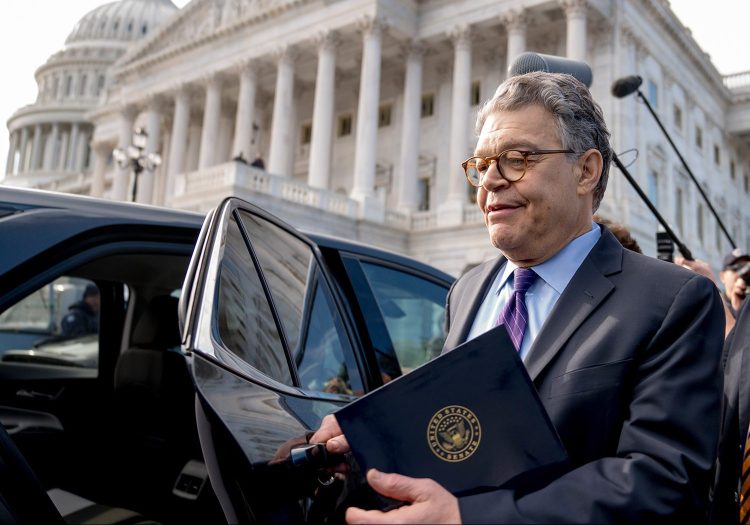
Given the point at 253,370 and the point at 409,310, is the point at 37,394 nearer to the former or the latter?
the point at 409,310

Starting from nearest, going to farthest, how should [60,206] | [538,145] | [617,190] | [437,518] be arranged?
1. [437,518]
2. [538,145]
3. [60,206]
4. [617,190]

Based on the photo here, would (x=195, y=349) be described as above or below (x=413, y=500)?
above

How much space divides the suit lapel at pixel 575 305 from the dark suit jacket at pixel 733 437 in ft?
2.11

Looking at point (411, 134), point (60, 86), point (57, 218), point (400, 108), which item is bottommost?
point (57, 218)

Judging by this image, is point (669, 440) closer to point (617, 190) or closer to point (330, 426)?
point (330, 426)

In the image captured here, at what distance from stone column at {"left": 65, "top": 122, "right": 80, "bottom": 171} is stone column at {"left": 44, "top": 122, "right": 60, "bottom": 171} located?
2.00 meters

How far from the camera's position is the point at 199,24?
35.7 meters

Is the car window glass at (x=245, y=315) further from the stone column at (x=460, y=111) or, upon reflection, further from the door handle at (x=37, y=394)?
the stone column at (x=460, y=111)

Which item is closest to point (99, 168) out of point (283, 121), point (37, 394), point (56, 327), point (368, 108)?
point (283, 121)

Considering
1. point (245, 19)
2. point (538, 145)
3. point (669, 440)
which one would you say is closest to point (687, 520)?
point (669, 440)

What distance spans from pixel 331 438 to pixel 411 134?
2715 cm

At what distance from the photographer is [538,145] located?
1622 millimetres

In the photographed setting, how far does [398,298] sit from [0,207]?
188 cm

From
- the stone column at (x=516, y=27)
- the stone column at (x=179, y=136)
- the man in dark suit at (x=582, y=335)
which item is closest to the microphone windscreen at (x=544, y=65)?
the man in dark suit at (x=582, y=335)
